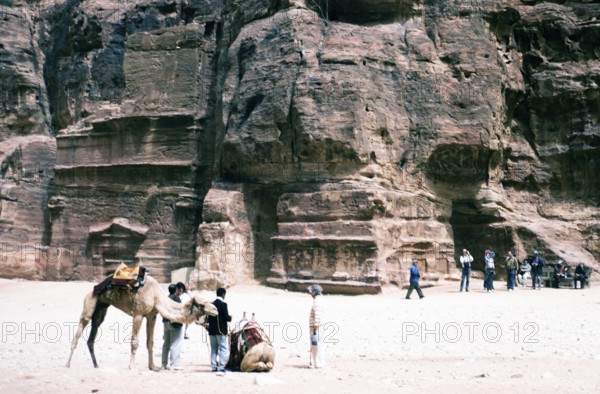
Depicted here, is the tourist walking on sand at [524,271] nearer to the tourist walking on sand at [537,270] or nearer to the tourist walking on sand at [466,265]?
the tourist walking on sand at [537,270]

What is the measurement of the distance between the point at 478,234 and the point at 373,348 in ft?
45.0

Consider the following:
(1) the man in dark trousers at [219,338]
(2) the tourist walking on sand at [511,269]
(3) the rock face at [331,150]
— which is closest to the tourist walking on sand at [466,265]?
(2) the tourist walking on sand at [511,269]

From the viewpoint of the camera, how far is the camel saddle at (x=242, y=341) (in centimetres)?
941

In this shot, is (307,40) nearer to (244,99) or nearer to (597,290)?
(244,99)

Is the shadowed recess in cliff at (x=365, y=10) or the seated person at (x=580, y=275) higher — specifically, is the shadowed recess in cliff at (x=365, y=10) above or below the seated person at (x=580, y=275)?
above

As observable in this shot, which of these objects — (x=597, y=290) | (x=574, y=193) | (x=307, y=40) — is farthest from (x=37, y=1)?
(x=597, y=290)

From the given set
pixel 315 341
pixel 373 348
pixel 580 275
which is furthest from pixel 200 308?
pixel 580 275

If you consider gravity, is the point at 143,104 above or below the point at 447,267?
above

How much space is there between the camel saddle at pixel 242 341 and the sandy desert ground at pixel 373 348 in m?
0.37

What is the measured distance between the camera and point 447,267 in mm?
21562

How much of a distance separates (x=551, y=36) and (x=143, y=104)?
1593 centimetres

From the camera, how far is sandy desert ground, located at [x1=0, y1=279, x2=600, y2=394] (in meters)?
8.34

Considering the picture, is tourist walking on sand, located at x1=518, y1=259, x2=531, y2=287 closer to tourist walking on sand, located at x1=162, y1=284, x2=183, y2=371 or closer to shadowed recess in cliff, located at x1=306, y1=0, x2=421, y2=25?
shadowed recess in cliff, located at x1=306, y1=0, x2=421, y2=25

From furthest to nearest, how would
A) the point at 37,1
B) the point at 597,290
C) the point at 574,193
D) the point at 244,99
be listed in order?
the point at 37,1 < the point at 574,193 < the point at 244,99 < the point at 597,290
